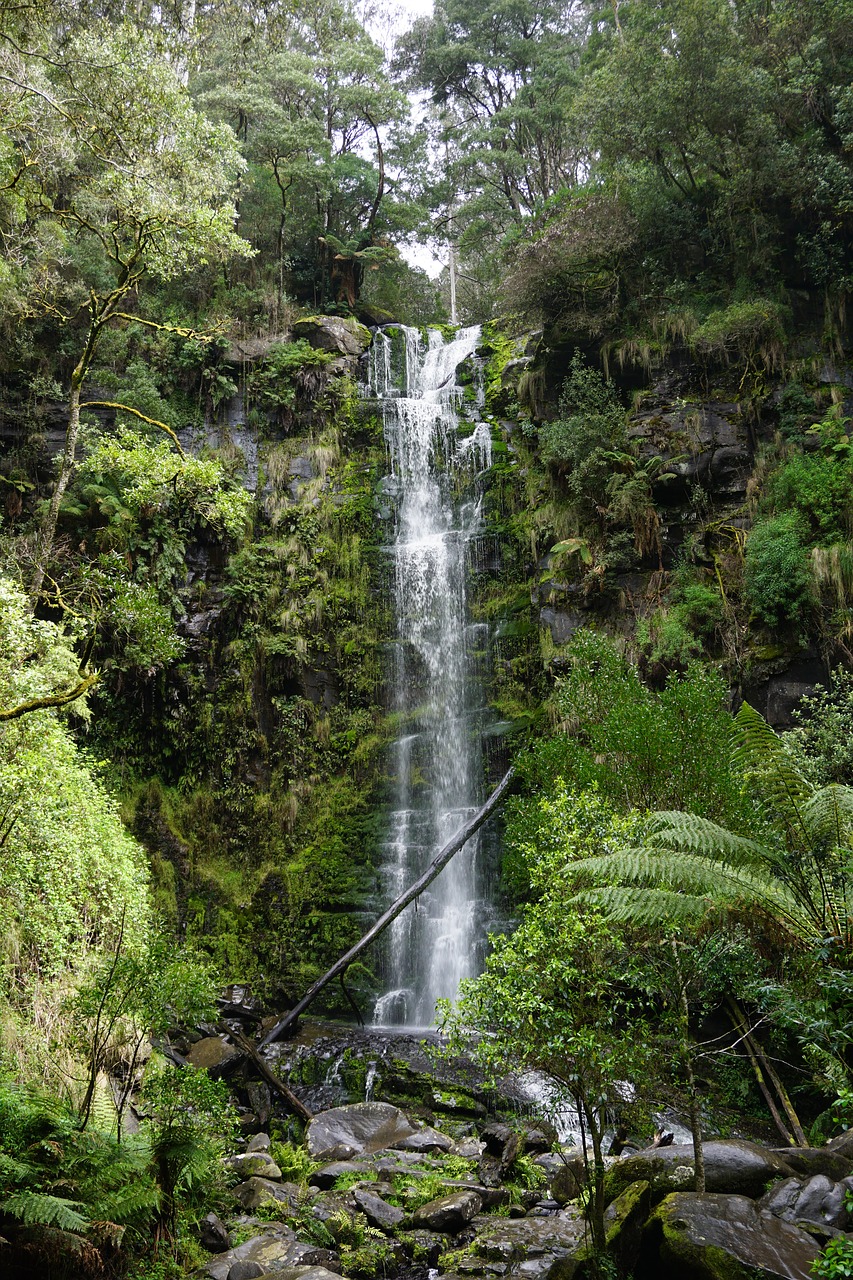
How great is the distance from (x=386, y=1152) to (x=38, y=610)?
11.5m

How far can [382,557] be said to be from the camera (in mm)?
18562

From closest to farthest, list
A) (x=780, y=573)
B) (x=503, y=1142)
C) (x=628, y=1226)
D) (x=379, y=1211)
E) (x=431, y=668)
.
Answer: (x=628, y=1226) → (x=379, y=1211) → (x=503, y=1142) → (x=780, y=573) → (x=431, y=668)

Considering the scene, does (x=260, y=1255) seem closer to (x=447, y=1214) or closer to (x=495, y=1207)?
(x=447, y=1214)

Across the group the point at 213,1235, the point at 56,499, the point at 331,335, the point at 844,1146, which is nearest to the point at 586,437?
the point at 331,335

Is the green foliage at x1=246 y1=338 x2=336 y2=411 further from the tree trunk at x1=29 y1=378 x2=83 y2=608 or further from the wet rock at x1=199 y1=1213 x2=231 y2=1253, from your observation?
the wet rock at x1=199 y1=1213 x2=231 y2=1253

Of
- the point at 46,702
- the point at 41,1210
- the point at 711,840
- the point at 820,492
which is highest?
the point at 820,492

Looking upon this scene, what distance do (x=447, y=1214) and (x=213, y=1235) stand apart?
2.08m

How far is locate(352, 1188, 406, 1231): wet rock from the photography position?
24.0 feet

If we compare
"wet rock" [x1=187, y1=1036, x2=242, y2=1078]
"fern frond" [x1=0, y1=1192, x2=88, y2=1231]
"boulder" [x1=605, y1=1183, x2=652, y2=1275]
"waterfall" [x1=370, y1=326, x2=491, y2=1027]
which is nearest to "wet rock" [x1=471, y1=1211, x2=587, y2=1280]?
"boulder" [x1=605, y1=1183, x2=652, y2=1275]

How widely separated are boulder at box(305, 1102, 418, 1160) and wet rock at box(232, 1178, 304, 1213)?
1.20 m

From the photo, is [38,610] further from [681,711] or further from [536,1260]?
[536,1260]

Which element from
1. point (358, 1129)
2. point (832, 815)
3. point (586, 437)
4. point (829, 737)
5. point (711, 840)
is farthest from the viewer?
point (586, 437)

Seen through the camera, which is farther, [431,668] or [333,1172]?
[431,668]

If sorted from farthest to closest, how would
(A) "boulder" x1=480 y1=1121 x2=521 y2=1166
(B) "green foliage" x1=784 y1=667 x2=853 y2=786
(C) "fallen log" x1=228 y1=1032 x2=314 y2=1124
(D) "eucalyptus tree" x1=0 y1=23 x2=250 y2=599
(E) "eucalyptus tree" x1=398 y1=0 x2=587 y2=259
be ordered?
(E) "eucalyptus tree" x1=398 y1=0 x2=587 y2=259
(B) "green foliage" x1=784 y1=667 x2=853 y2=786
(C) "fallen log" x1=228 y1=1032 x2=314 y2=1124
(D) "eucalyptus tree" x1=0 y1=23 x2=250 y2=599
(A) "boulder" x1=480 y1=1121 x2=521 y2=1166
